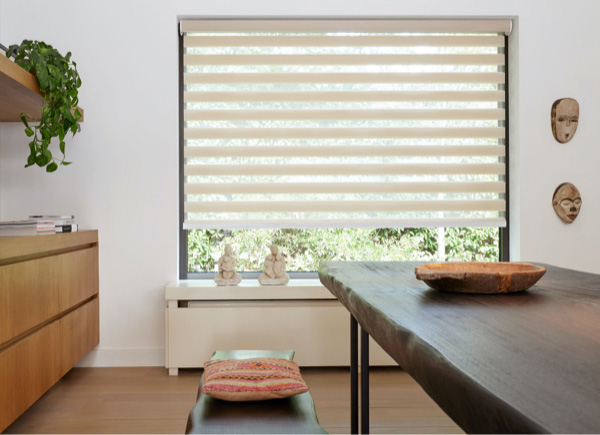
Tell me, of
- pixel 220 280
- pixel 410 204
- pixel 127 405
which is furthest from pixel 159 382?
pixel 410 204

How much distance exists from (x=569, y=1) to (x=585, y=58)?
0.35m

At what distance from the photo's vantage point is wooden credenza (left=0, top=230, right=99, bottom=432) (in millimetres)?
1963

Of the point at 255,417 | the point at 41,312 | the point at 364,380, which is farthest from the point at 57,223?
the point at 364,380

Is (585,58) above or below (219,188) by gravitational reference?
above

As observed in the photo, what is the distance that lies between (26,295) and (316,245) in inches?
67.4

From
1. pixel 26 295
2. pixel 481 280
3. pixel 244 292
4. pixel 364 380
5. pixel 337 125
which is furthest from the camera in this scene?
pixel 337 125

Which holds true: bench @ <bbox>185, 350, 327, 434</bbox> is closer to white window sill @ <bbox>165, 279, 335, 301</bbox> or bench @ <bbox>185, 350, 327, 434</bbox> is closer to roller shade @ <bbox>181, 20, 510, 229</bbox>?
white window sill @ <bbox>165, 279, 335, 301</bbox>

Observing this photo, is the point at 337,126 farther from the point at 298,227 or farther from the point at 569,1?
the point at 569,1

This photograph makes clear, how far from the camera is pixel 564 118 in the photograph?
320 centimetres

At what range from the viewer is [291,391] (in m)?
1.63

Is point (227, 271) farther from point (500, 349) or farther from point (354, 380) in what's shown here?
point (500, 349)

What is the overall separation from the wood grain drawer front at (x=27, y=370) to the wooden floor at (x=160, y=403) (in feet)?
0.48

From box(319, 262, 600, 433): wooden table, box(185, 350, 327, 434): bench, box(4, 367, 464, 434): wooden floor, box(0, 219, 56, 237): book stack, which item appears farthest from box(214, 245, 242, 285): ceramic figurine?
box(319, 262, 600, 433): wooden table

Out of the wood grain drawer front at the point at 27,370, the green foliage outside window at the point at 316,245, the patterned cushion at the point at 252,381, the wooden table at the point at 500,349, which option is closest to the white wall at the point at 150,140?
the green foliage outside window at the point at 316,245
